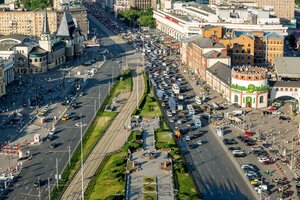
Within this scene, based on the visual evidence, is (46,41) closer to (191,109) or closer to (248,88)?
(191,109)

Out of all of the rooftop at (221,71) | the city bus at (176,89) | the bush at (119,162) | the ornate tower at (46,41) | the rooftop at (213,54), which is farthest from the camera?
the ornate tower at (46,41)

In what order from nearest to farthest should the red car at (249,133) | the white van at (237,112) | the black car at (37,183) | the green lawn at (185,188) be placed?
the green lawn at (185,188)
the black car at (37,183)
the red car at (249,133)
the white van at (237,112)

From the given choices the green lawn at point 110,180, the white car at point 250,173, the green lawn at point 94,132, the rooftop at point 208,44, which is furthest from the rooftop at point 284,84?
the green lawn at point 110,180

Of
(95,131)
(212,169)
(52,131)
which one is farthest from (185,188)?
(52,131)

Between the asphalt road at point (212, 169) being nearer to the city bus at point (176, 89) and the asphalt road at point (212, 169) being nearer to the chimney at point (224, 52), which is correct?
the city bus at point (176, 89)

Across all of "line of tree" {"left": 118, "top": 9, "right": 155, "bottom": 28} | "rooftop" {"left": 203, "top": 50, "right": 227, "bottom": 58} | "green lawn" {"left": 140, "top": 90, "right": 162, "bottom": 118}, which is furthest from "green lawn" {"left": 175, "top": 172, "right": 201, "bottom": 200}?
"line of tree" {"left": 118, "top": 9, "right": 155, "bottom": 28}

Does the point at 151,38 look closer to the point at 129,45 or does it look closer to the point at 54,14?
the point at 129,45

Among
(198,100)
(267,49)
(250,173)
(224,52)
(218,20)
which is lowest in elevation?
(250,173)
